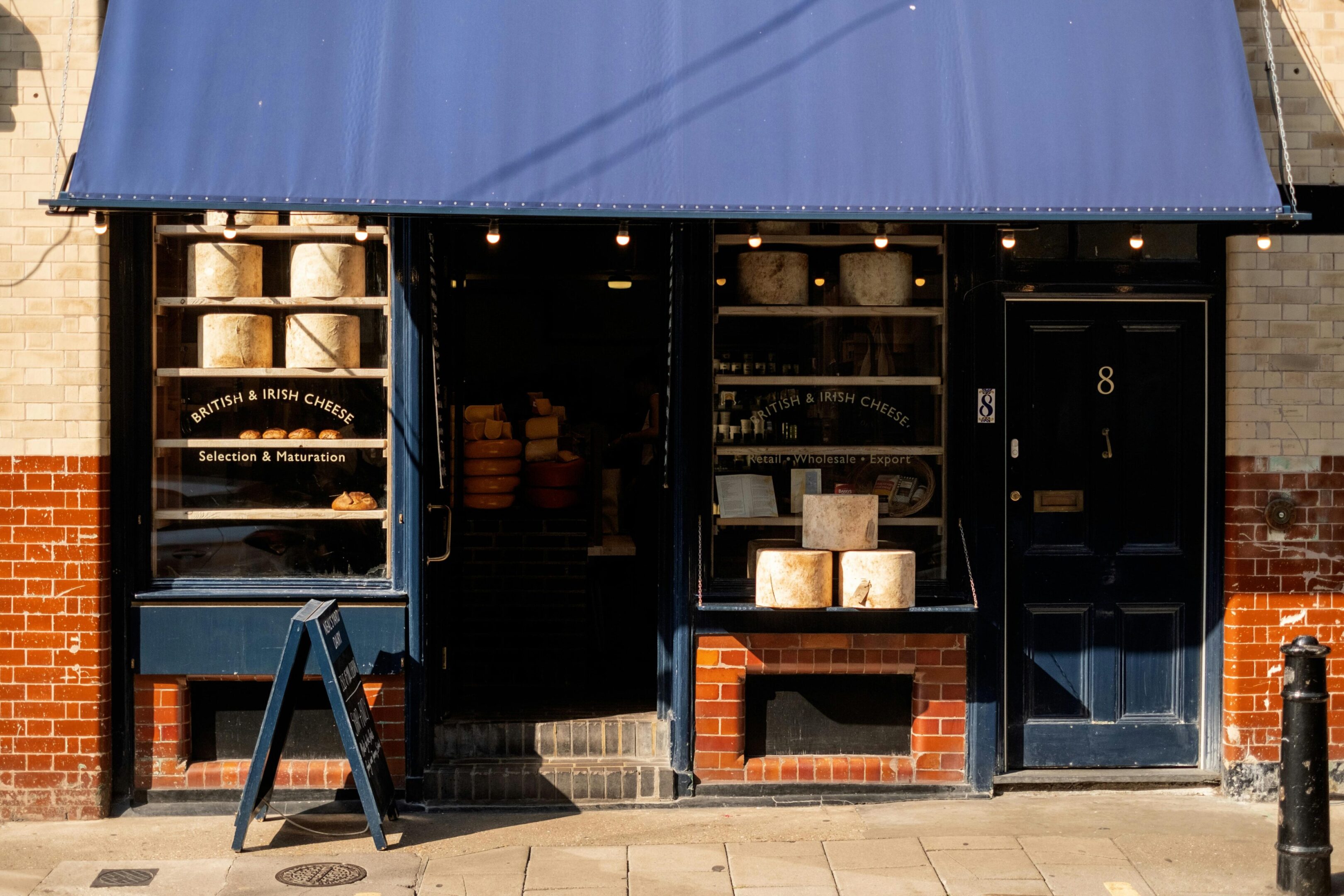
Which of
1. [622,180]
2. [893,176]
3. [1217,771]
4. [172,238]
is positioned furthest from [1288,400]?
[172,238]

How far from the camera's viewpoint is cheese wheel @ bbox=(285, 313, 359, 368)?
21.2ft

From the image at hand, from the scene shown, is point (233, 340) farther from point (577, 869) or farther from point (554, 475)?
point (577, 869)

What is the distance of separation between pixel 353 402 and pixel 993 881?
12.7 feet

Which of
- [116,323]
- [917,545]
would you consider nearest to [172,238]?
[116,323]

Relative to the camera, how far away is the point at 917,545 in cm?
667

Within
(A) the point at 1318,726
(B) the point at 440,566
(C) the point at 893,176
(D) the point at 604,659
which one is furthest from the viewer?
(D) the point at 604,659

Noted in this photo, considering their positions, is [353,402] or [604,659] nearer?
[353,402]

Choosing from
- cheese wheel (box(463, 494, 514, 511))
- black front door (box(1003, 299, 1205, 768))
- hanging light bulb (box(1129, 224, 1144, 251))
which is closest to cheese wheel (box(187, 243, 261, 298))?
cheese wheel (box(463, 494, 514, 511))

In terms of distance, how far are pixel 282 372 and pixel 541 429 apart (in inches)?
85.0

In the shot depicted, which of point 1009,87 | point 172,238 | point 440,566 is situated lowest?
point 440,566

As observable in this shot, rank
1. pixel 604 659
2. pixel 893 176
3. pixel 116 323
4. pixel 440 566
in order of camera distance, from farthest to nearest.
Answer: pixel 604 659 → pixel 440 566 → pixel 116 323 → pixel 893 176

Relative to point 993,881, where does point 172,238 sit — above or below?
above

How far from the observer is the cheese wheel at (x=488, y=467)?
25.4 ft

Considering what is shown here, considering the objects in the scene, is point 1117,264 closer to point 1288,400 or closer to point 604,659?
point 1288,400
